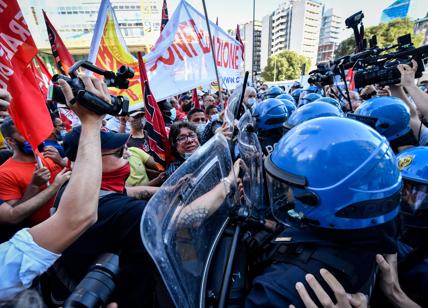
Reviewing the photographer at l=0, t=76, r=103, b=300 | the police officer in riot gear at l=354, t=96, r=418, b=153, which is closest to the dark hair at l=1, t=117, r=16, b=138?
the photographer at l=0, t=76, r=103, b=300

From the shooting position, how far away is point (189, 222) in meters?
0.95

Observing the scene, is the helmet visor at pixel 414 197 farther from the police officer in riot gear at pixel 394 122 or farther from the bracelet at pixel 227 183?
the police officer in riot gear at pixel 394 122

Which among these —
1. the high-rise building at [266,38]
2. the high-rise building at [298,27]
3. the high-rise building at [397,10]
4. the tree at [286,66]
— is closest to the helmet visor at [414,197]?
the high-rise building at [397,10]

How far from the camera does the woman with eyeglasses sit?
3.15 metres

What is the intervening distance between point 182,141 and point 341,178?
240 centimetres

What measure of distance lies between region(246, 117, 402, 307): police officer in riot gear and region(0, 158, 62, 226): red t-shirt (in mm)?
2361

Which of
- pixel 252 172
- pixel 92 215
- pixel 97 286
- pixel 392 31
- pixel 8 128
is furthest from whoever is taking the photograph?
pixel 392 31

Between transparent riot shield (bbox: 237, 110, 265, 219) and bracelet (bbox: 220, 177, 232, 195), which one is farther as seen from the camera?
transparent riot shield (bbox: 237, 110, 265, 219)

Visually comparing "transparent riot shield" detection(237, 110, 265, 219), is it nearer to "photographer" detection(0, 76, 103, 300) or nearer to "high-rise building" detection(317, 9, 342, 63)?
"photographer" detection(0, 76, 103, 300)

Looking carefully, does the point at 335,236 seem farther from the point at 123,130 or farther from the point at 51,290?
the point at 123,130

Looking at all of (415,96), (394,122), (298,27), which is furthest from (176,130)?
(298,27)

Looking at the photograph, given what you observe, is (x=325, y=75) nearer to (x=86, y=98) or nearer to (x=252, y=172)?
(x=252, y=172)

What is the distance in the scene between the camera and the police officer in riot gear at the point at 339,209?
94 cm

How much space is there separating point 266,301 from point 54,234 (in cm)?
92
